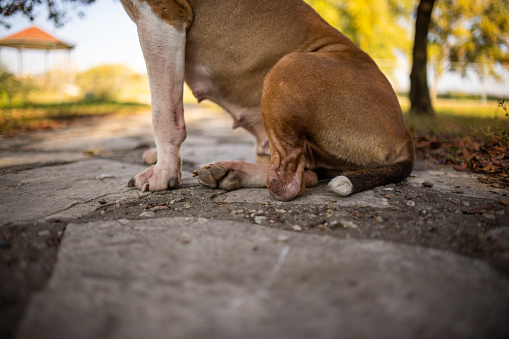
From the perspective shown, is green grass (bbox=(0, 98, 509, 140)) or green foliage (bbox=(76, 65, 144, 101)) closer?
green grass (bbox=(0, 98, 509, 140))

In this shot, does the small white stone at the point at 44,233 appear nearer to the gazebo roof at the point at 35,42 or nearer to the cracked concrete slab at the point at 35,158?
the cracked concrete slab at the point at 35,158

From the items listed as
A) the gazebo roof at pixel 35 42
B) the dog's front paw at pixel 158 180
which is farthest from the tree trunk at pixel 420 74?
the gazebo roof at pixel 35 42

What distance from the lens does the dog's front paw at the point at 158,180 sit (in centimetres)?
197

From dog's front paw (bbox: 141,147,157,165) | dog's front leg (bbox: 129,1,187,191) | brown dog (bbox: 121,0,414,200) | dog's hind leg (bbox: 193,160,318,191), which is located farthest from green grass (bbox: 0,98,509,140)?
dog's front paw (bbox: 141,147,157,165)

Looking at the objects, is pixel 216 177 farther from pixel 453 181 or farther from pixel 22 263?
pixel 453 181

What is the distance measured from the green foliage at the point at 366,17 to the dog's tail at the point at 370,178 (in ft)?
38.5

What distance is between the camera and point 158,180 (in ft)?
6.51

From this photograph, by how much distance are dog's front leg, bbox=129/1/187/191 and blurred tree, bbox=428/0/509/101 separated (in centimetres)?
1357

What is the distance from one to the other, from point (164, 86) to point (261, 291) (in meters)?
1.46

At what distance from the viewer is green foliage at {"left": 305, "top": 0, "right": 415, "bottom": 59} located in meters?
13.1

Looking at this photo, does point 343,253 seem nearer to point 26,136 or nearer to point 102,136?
point 102,136

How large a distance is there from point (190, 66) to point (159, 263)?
1.58 m

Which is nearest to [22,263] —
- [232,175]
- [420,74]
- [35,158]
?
[232,175]

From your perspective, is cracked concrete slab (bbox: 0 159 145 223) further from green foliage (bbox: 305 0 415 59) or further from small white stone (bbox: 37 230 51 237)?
green foliage (bbox: 305 0 415 59)
